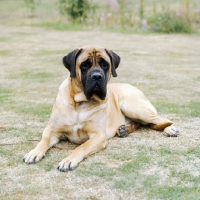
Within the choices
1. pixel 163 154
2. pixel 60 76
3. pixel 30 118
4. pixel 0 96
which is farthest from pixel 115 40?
pixel 163 154

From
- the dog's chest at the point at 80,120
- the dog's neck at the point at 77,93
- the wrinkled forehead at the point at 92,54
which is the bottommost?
the dog's chest at the point at 80,120

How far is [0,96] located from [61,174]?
3.31 metres

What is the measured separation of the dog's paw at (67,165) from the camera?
12.8 ft

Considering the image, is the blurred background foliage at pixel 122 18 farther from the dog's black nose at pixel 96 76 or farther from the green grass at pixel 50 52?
the dog's black nose at pixel 96 76

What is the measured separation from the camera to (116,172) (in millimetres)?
3881

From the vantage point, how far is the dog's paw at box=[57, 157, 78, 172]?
390cm

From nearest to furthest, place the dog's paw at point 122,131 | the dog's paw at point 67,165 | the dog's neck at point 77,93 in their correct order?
the dog's paw at point 67,165
the dog's neck at point 77,93
the dog's paw at point 122,131

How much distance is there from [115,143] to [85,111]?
488mm

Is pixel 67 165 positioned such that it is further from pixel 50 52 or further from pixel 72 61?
pixel 50 52

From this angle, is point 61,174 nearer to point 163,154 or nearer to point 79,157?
point 79,157

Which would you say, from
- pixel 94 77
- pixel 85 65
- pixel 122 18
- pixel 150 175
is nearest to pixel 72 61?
pixel 85 65

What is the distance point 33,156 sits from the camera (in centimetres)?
412

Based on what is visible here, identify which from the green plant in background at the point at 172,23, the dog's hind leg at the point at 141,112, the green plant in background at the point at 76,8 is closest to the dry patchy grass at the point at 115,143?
the dog's hind leg at the point at 141,112

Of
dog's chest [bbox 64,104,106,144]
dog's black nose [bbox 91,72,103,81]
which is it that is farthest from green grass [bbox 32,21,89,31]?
dog's black nose [bbox 91,72,103,81]
